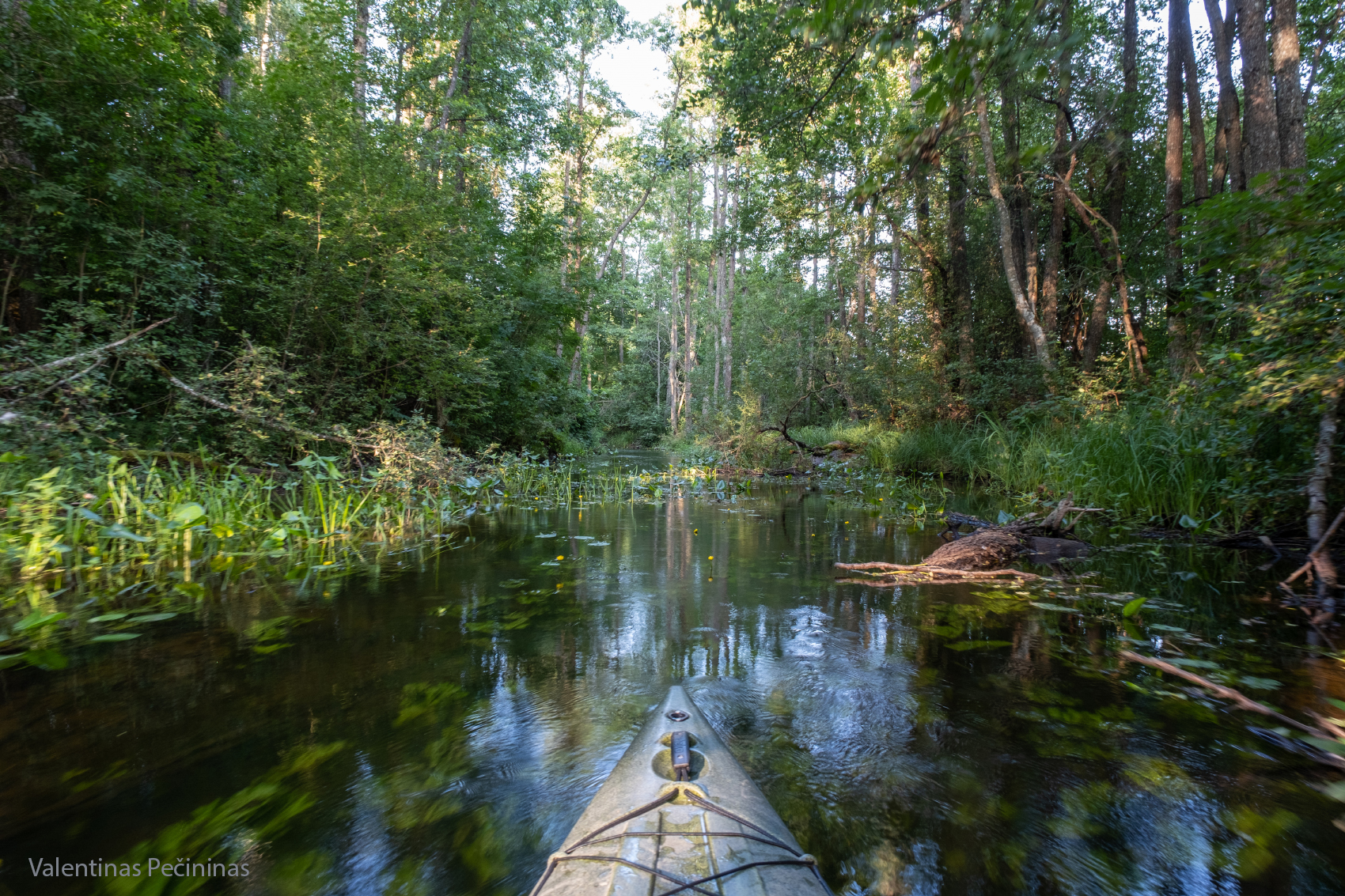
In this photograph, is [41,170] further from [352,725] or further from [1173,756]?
[1173,756]

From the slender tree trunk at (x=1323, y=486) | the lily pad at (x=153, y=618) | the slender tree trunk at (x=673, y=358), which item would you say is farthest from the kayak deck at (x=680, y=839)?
the slender tree trunk at (x=673, y=358)

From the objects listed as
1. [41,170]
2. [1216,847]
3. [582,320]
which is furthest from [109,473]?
[582,320]

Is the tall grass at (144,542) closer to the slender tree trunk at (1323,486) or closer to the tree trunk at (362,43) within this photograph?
the slender tree trunk at (1323,486)

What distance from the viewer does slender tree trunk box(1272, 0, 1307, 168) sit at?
6395 mm

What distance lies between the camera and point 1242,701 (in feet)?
6.67

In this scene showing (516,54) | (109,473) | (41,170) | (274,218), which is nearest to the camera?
(109,473)

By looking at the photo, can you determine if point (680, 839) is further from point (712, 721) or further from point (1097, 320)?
point (1097, 320)

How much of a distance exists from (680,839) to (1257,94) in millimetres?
10267

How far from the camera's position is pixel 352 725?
219cm

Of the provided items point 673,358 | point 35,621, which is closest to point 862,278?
point 673,358

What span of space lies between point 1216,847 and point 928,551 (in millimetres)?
3611

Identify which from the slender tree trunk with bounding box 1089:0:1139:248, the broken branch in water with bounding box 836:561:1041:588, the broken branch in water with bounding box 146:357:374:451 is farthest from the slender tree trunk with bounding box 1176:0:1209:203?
the broken branch in water with bounding box 146:357:374:451

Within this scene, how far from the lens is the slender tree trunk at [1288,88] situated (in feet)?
21.0

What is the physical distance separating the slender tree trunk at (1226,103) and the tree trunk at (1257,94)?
206 cm
